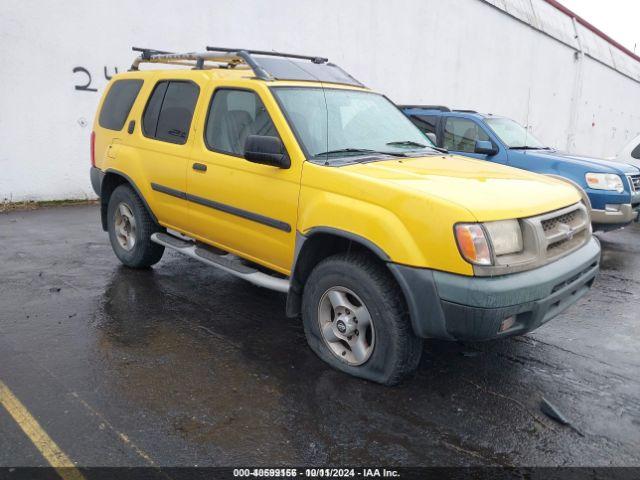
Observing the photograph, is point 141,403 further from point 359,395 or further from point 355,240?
point 355,240

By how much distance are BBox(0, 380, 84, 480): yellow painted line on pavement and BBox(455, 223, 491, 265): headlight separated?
2176 millimetres

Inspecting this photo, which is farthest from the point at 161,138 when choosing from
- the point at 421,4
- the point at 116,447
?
the point at 421,4

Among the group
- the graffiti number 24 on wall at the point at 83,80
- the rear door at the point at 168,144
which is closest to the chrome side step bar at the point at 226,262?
the rear door at the point at 168,144

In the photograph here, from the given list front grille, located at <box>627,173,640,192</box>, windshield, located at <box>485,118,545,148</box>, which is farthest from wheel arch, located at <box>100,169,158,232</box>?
front grille, located at <box>627,173,640,192</box>

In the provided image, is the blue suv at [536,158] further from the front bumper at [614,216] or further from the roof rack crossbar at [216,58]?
the roof rack crossbar at [216,58]

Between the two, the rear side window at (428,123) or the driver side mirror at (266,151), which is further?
the rear side window at (428,123)

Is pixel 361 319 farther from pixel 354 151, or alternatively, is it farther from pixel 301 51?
pixel 301 51

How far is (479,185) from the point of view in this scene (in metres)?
3.41

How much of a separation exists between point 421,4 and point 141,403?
1442cm

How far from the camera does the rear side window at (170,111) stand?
4734 mm

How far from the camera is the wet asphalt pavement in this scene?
2785 mm

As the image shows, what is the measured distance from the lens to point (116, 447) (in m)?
2.74

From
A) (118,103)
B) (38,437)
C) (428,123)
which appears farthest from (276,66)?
(428,123)

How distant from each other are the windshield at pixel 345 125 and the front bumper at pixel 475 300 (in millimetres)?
1233
